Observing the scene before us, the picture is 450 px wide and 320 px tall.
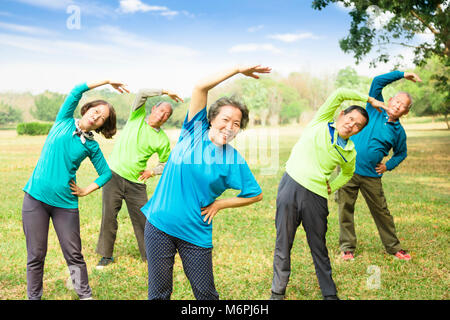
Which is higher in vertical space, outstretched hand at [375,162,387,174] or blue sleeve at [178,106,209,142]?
blue sleeve at [178,106,209,142]

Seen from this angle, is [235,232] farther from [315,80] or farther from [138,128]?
[315,80]

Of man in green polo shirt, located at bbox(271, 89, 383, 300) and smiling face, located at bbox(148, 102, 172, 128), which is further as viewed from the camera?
smiling face, located at bbox(148, 102, 172, 128)

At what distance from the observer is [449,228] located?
781 cm

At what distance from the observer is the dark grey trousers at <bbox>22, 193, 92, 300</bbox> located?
13.2 ft

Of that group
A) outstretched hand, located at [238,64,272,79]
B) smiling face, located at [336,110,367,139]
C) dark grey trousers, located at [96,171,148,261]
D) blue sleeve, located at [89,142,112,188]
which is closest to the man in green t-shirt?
dark grey trousers, located at [96,171,148,261]

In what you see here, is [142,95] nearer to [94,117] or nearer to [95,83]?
[95,83]

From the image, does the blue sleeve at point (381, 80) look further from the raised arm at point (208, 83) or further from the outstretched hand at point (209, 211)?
the outstretched hand at point (209, 211)

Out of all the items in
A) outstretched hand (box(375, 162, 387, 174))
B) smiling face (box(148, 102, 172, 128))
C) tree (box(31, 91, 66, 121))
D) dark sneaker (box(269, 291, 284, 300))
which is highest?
tree (box(31, 91, 66, 121))

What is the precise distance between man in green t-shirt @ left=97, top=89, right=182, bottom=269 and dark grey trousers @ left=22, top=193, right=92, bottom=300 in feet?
4.41

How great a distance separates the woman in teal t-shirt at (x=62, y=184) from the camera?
401cm

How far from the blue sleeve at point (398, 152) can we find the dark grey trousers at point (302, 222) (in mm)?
2159

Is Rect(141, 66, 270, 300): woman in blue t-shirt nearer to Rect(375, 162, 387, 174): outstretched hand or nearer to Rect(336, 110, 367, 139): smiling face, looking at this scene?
Rect(336, 110, 367, 139): smiling face
